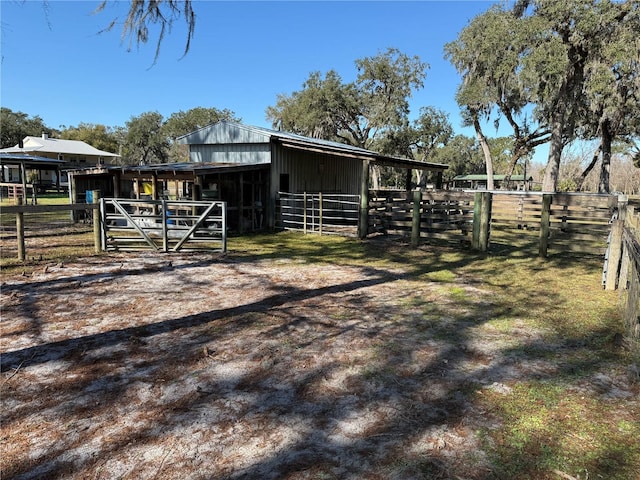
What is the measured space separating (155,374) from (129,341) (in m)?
0.89

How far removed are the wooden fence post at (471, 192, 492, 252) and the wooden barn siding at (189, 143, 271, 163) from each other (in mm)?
7341

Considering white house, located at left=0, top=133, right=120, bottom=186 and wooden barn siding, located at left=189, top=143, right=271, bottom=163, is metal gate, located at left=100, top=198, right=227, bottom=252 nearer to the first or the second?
wooden barn siding, located at left=189, top=143, right=271, bottom=163

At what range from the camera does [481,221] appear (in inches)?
403

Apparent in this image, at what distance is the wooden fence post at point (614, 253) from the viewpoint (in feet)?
21.5

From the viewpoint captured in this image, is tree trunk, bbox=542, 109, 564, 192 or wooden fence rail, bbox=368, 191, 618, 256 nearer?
wooden fence rail, bbox=368, 191, 618, 256

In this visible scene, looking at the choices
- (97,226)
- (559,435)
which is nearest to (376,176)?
(97,226)

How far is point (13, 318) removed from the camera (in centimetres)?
484

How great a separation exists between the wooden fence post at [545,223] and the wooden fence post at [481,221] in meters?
1.16

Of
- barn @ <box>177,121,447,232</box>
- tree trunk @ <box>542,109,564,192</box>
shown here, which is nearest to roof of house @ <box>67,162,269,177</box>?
barn @ <box>177,121,447,232</box>

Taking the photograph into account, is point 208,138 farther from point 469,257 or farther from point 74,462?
point 74,462

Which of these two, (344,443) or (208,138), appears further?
(208,138)

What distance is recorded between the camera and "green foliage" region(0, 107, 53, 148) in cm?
5017

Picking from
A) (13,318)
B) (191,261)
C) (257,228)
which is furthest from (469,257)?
(13,318)

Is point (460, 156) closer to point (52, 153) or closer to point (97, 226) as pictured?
point (52, 153)
